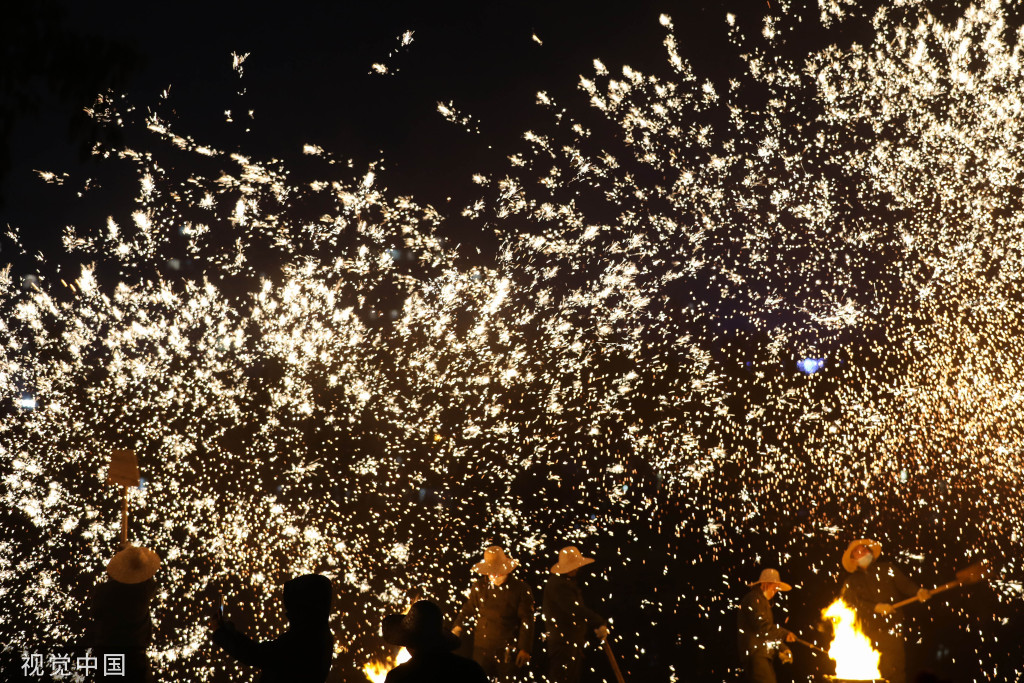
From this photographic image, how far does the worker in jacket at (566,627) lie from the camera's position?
704 centimetres

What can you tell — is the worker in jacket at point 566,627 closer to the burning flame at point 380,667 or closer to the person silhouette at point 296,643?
the burning flame at point 380,667

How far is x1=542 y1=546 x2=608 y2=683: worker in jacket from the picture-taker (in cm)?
704

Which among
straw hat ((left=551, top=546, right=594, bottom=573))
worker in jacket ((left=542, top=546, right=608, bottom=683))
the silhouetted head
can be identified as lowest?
the silhouetted head

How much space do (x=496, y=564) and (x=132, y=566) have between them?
312 centimetres

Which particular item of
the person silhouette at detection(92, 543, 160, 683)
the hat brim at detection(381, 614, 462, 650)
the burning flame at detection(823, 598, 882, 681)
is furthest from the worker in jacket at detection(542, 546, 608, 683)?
the hat brim at detection(381, 614, 462, 650)

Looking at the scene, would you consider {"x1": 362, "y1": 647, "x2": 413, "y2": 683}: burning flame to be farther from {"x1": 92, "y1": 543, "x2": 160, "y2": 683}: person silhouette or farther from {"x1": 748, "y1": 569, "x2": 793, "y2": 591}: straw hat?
{"x1": 748, "y1": 569, "x2": 793, "y2": 591}: straw hat

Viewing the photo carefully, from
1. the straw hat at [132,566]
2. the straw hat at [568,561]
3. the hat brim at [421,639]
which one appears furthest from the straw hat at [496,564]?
the hat brim at [421,639]

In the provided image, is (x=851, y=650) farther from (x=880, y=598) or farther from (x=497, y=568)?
(x=497, y=568)

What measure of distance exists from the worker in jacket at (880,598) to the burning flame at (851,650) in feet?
0.19

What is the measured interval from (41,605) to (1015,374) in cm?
1313

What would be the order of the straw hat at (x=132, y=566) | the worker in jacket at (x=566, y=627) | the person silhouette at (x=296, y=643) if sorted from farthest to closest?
the worker in jacket at (x=566, y=627)
the straw hat at (x=132, y=566)
the person silhouette at (x=296, y=643)

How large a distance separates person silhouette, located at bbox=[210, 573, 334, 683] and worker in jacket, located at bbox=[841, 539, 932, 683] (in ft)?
19.3

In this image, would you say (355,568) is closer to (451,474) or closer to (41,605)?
(451,474)

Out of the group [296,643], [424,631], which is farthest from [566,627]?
[296,643]
